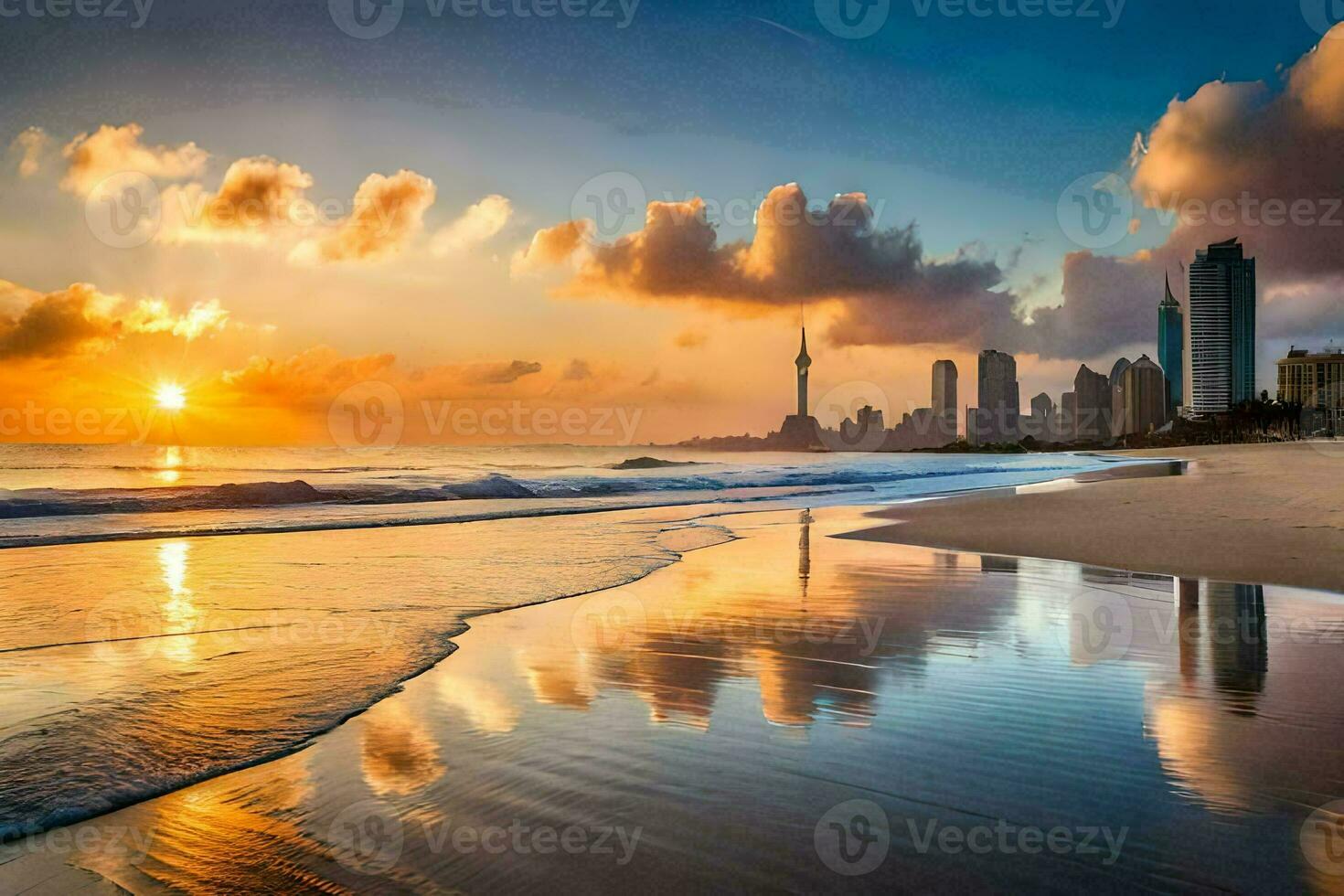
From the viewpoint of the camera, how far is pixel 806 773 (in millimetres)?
3924

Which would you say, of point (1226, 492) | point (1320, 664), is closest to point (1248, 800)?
point (1320, 664)

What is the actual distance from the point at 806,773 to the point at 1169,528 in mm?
14495

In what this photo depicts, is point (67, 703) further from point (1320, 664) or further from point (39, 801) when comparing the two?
point (1320, 664)

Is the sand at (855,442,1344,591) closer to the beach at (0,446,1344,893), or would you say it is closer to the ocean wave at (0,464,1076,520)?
the beach at (0,446,1344,893)

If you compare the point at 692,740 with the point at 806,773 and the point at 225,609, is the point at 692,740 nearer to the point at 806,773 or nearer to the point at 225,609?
the point at 806,773

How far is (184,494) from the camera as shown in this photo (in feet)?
88.7

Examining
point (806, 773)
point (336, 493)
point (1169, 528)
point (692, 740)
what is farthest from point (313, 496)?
point (806, 773)

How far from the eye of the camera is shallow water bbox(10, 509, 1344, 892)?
304cm

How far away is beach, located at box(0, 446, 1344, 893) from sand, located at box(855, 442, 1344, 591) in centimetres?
133

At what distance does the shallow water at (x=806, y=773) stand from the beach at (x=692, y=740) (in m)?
0.02

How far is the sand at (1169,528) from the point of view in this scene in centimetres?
1092

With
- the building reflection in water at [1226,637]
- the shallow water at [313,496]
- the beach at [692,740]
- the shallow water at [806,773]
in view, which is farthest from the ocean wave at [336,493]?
the building reflection in water at [1226,637]

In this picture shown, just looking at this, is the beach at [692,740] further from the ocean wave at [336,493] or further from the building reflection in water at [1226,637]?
the ocean wave at [336,493]

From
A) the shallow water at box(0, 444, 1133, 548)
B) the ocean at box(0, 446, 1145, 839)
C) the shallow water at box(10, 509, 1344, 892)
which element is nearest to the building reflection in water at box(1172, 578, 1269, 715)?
the shallow water at box(10, 509, 1344, 892)
